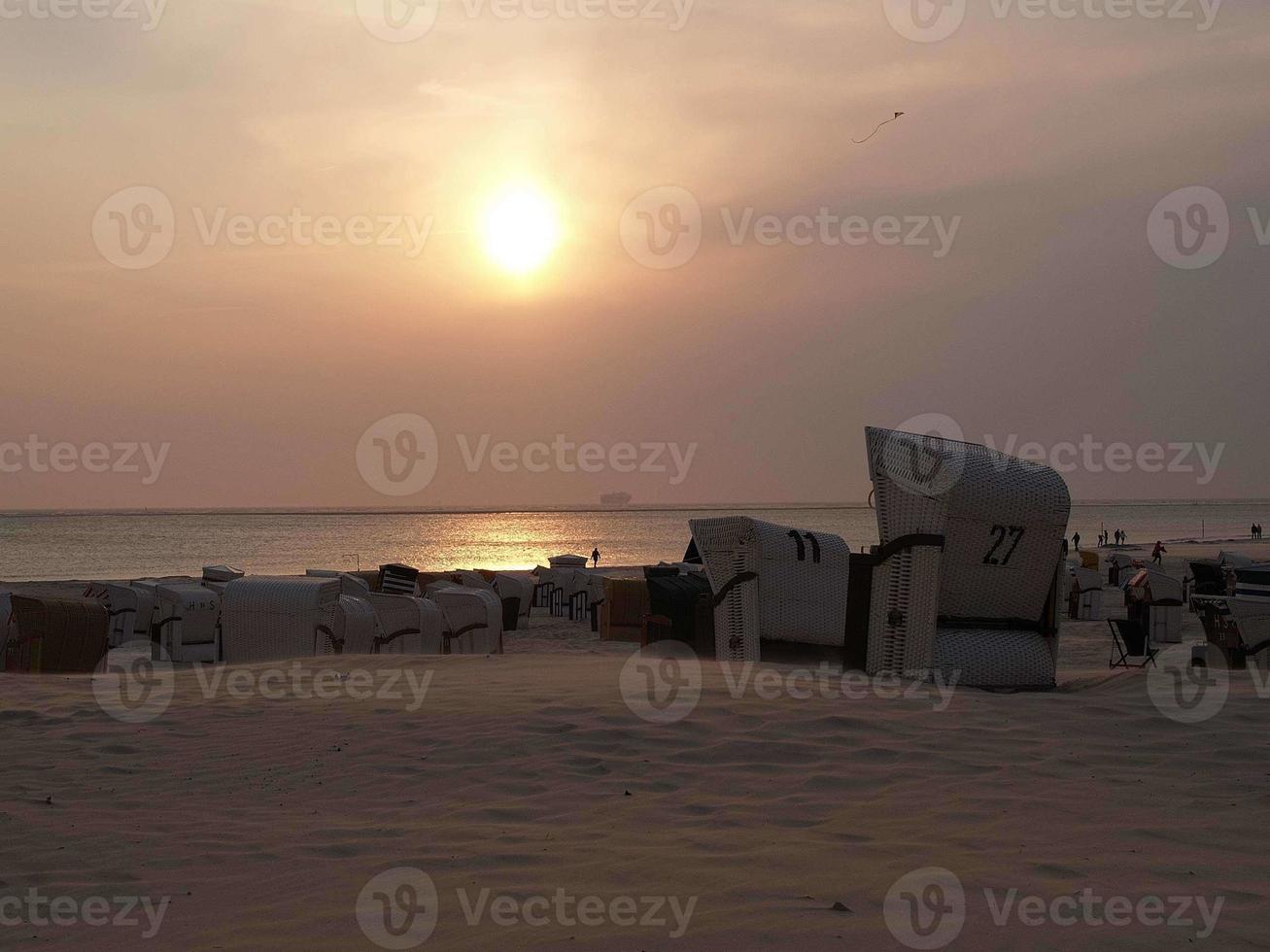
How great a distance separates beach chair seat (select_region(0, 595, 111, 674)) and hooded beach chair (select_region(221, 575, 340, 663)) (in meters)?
1.81

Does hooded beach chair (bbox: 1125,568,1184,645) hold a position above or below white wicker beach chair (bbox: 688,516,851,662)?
below

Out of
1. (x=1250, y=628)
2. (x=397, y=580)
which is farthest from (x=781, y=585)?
(x=397, y=580)

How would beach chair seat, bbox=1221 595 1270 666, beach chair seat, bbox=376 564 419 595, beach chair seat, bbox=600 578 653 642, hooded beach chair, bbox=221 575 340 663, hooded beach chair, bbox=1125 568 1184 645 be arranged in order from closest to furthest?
beach chair seat, bbox=1221 595 1270 666 → hooded beach chair, bbox=221 575 340 663 → hooded beach chair, bbox=1125 568 1184 645 → beach chair seat, bbox=600 578 653 642 → beach chair seat, bbox=376 564 419 595

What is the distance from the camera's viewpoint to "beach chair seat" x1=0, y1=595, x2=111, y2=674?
1562 centimetres

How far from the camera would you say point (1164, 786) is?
22.1 ft

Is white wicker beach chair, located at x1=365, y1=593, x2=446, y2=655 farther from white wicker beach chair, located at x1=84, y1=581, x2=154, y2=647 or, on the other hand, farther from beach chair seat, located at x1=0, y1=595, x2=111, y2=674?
white wicker beach chair, located at x1=84, y1=581, x2=154, y2=647

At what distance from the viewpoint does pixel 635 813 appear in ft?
20.8

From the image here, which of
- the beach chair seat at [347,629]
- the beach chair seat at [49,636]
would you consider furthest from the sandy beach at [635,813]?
the beach chair seat at [347,629]

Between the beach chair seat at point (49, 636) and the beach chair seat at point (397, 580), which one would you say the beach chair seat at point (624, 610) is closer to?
the beach chair seat at point (397, 580)

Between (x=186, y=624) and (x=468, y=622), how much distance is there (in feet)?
15.1

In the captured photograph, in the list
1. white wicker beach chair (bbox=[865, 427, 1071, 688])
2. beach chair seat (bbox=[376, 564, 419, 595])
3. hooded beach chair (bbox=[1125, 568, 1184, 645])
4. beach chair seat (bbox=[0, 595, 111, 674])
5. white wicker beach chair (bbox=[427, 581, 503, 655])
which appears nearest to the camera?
white wicker beach chair (bbox=[865, 427, 1071, 688])

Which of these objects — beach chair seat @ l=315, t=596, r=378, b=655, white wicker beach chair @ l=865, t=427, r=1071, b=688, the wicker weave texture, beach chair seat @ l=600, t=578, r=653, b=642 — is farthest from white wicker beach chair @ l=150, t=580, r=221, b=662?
the wicker weave texture

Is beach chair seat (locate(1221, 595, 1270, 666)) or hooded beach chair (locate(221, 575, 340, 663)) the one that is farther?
hooded beach chair (locate(221, 575, 340, 663))

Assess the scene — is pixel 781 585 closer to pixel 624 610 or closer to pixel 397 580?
pixel 624 610
